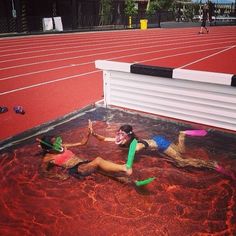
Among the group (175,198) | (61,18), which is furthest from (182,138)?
(61,18)

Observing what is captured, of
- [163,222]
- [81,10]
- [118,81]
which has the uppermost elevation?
[81,10]

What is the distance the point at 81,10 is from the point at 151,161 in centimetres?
2279

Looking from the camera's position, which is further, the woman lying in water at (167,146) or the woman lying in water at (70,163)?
the woman lying in water at (167,146)

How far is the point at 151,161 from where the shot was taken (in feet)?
10.7

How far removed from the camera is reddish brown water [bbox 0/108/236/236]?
7.47ft

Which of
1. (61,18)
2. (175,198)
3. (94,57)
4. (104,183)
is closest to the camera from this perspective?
(175,198)

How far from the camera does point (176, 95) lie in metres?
4.28

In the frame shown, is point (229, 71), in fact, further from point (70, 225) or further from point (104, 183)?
point (70, 225)

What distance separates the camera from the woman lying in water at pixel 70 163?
3.01m

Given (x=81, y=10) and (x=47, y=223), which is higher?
(x=81, y=10)

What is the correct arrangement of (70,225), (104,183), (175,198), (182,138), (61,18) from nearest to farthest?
1. (70,225)
2. (175,198)
3. (104,183)
4. (182,138)
5. (61,18)

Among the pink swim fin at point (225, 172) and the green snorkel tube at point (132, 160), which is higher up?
the green snorkel tube at point (132, 160)

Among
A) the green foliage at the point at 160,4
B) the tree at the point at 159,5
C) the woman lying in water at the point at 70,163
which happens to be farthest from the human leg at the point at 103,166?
the green foliage at the point at 160,4

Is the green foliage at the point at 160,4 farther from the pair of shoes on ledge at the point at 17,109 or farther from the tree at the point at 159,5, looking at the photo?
the pair of shoes on ledge at the point at 17,109
